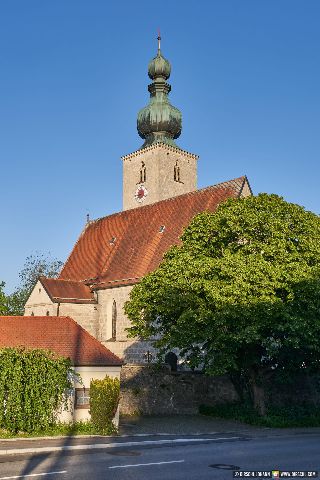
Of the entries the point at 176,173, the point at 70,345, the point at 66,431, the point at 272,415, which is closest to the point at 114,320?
the point at 272,415

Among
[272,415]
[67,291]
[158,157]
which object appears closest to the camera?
[272,415]

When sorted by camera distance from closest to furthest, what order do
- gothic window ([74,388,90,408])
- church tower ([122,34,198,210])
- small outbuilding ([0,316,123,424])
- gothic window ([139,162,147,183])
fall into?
gothic window ([74,388,90,408]), small outbuilding ([0,316,123,424]), church tower ([122,34,198,210]), gothic window ([139,162,147,183])

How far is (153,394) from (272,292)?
9471mm

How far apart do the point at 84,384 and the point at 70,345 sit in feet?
5.78

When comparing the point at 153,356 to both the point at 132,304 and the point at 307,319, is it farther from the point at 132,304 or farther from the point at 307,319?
the point at 307,319

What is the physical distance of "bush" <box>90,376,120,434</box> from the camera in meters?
23.6

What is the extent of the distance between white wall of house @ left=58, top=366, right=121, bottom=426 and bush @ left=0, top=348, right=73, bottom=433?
1.40 ft

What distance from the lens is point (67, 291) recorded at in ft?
141

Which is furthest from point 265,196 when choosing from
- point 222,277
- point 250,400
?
point 250,400

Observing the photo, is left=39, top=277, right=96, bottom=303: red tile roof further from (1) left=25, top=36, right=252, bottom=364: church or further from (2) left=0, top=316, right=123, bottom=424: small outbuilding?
(2) left=0, top=316, right=123, bottom=424: small outbuilding

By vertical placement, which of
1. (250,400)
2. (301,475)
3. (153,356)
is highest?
(153,356)

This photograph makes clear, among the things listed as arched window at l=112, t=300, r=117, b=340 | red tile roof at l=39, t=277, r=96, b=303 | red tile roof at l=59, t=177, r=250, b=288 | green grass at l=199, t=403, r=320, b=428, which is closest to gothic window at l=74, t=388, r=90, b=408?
green grass at l=199, t=403, r=320, b=428

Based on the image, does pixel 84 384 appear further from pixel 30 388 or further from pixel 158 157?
pixel 158 157

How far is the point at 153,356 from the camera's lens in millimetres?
38375
